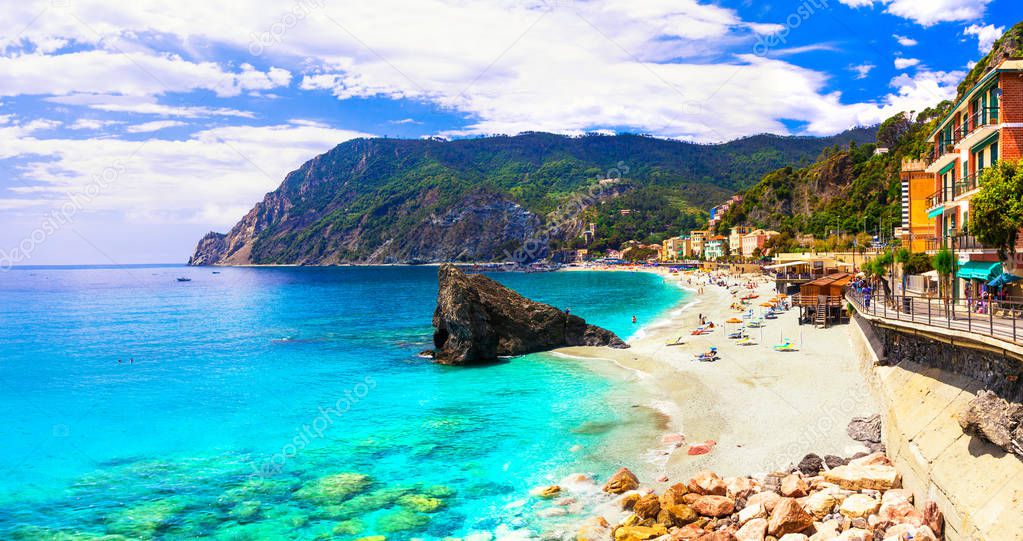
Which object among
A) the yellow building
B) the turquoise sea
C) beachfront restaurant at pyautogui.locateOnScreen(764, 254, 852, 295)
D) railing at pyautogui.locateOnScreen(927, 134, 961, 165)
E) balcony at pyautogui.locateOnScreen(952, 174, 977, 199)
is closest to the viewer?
the turquoise sea

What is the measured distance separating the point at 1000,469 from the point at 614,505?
8925mm

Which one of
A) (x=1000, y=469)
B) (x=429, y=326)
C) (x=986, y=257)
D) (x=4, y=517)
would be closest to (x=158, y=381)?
(x=4, y=517)

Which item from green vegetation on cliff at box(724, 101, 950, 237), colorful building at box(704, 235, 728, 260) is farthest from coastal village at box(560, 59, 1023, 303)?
colorful building at box(704, 235, 728, 260)

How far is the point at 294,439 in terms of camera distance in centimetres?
2456

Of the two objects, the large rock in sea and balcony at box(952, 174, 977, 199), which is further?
the large rock in sea

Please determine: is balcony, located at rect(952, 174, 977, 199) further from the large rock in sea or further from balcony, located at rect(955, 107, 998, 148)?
the large rock in sea

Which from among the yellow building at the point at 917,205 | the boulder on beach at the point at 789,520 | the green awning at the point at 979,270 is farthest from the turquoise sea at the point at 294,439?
the yellow building at the point at 917,205

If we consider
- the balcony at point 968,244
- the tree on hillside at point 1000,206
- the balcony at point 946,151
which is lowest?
the balcony at point 968,244

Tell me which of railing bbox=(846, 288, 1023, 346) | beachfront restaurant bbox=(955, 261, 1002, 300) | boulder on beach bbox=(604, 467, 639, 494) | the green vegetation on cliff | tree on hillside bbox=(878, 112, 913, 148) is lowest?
boulder on beach bbox=(604, 467, 639, 494)

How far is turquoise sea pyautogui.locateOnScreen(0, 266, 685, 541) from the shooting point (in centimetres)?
1706

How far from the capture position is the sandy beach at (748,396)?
19516 mm

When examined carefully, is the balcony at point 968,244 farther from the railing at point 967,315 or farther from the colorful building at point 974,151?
the railing at point 967,315

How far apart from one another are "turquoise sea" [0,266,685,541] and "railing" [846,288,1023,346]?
1034cm

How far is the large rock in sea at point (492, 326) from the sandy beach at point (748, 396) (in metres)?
2.02
